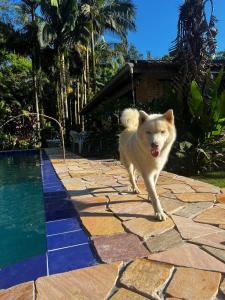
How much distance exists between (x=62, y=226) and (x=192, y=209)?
6.08 ft

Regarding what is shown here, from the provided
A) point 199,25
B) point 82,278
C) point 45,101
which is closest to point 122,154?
point 82,278

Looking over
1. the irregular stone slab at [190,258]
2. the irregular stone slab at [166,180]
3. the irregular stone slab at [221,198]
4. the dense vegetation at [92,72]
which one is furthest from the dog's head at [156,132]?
the dense vegetation at [92,72]

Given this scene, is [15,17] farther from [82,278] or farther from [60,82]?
[82,278]

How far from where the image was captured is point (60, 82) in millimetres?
24047

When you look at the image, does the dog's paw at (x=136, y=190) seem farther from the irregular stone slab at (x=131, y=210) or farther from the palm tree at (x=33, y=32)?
the palm tree at (x=33, y=32)

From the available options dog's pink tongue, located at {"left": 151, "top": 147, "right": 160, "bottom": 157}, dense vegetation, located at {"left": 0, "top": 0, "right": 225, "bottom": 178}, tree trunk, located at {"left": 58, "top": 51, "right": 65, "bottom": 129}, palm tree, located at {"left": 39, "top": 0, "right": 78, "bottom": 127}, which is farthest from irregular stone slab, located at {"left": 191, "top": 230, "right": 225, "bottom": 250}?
tree trunk, located at {"left": 58, "top": 51, "right": 65, "bottom": 129}

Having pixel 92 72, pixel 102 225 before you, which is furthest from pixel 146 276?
pixel 92 72

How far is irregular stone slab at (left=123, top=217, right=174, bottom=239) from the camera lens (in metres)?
3.67

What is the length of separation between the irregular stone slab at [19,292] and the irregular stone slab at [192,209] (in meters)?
2.34

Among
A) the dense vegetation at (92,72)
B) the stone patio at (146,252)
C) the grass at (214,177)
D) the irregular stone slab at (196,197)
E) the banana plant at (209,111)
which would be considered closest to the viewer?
the stone patio at (146,252)

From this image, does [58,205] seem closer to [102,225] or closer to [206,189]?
[102,225]

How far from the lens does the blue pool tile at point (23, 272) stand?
Answer: 280cm

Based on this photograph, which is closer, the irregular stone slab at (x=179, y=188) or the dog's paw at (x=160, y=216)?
the dog's paw at (x=160, y=216)

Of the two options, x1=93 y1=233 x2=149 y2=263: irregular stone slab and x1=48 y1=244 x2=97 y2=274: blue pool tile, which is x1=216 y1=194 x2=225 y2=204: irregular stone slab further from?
x1=48 y1=244 x2=97 y2=274: blue pool tile
